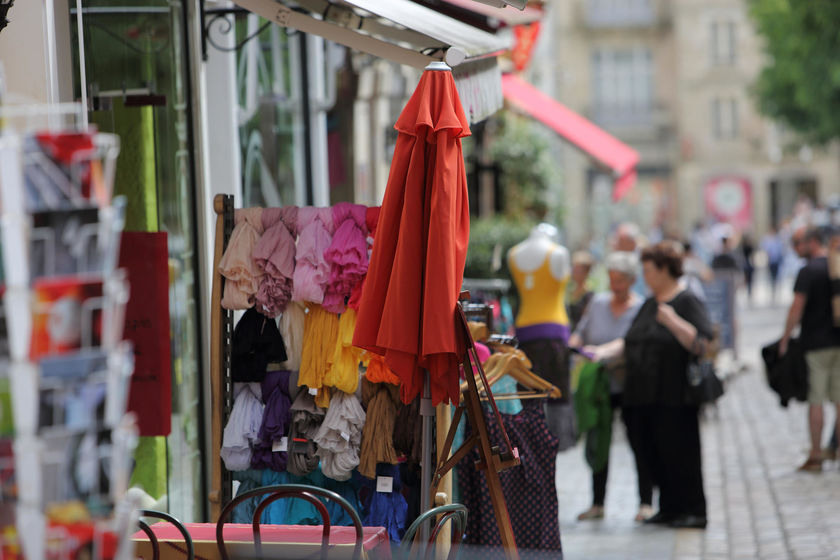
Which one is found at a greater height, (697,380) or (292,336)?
(292,336)

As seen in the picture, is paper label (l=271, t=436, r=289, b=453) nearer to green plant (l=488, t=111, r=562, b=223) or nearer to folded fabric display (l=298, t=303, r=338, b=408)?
folded fabric display (l=298, t=303, r=338, b=408)

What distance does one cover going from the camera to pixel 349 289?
15.8 feet

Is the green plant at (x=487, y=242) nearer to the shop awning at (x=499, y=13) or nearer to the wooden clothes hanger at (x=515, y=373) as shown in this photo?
the shop awning at (x=499, y=13)

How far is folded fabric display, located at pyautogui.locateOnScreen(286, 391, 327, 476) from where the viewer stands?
15.7 feet

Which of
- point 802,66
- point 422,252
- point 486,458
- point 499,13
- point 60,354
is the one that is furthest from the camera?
point 802,66

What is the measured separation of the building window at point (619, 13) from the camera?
Answer: 49.7m

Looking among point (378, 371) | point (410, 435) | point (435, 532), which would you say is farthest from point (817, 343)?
point (435, 532)

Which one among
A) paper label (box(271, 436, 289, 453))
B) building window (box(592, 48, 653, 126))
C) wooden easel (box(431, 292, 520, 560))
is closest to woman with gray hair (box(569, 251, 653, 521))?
wooden easel (box(431, 292, 520, 560))

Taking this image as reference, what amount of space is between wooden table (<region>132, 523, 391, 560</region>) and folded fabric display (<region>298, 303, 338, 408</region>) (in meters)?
0.79

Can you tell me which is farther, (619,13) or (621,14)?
(619,13)

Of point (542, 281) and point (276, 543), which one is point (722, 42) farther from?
point (276, 543)

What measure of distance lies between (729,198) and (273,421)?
147ft

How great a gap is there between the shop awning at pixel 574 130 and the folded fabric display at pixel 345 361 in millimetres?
7552

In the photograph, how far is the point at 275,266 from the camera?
4.83 metres
